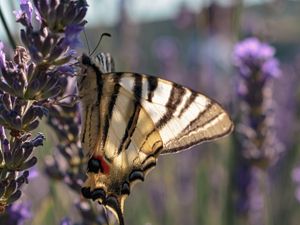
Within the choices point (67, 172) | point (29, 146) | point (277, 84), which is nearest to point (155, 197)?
point (277, 84)

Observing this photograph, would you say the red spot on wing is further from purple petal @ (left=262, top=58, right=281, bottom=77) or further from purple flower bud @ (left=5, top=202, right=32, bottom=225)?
purple petal @ (left=262, top=58, right=281, bottom=77)

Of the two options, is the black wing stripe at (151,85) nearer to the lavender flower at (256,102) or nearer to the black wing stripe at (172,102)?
the black wing stripe at (172,102)

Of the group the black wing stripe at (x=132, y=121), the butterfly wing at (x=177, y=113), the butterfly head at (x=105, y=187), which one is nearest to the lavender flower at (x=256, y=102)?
the butterfly wing at (x=177, y=113)

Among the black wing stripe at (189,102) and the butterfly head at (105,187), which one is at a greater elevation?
the black wing stripe at (189,102)

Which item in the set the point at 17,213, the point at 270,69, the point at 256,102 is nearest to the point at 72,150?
the point at 17,213

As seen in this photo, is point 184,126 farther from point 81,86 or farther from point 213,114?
point 81,86

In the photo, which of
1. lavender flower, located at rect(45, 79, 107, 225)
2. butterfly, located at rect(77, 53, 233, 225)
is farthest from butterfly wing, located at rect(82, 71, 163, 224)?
lavender flower, located at rect(45, 79, 107, 225)

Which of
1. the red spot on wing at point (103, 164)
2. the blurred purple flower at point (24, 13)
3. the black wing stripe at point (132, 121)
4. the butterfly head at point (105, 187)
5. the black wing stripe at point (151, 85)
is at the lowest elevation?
the butterfly head at point (105, 187)
